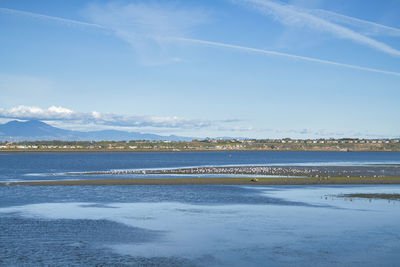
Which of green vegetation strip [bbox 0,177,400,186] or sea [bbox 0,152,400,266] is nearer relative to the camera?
sea [bbox 0,152,400,266]

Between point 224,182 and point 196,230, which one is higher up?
point 224,182

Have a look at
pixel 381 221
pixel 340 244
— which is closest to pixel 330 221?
pixel 381 221

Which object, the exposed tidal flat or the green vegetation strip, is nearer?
the exposed tidal flat

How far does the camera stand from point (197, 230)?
3117 centimetres

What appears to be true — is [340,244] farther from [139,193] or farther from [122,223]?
[139,193]

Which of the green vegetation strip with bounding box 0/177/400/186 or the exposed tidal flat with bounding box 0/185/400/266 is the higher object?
the green vegetation strip with bounding box 0/177/400/186

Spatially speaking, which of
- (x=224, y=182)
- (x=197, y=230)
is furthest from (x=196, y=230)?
(x=224, y=182)

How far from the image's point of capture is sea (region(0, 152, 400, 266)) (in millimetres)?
23719

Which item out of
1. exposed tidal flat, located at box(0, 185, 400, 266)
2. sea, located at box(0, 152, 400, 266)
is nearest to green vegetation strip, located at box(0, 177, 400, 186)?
sea, located at box(0, 152, 400, 266)

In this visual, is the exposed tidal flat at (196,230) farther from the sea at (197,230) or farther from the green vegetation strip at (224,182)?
the green vegetation strip at (224,182)

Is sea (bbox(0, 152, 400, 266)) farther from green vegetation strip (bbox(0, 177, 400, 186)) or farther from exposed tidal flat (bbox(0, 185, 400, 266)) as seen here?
green vegetation strip (bbox(0, 177, 400, 186))

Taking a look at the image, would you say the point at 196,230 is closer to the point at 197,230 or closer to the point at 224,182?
the point at 197,230

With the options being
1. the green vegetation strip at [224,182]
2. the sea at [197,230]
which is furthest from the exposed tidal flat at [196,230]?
the green vegetation strip at [224,182]

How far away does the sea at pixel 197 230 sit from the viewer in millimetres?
23719
